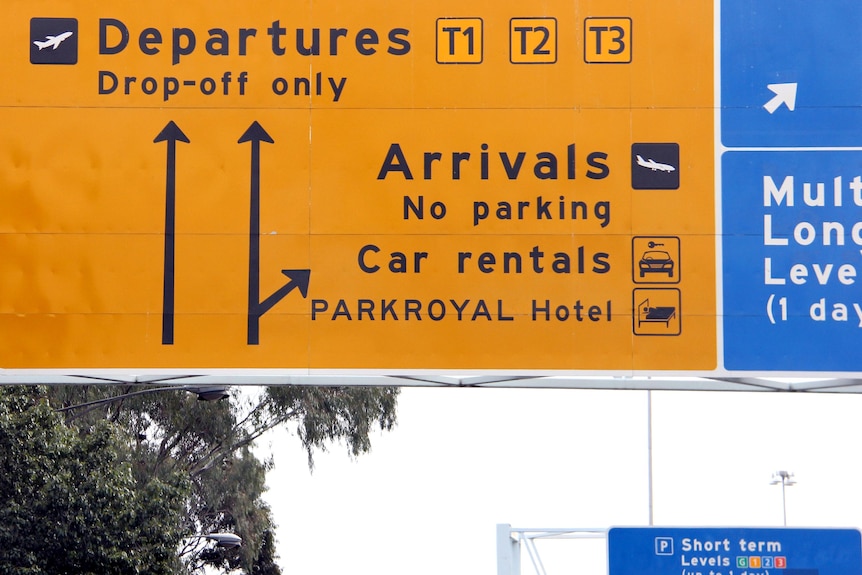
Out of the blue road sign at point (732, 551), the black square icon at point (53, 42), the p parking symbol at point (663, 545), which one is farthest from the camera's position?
the p parking symbol at point (663, 545)

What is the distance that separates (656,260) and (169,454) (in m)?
28.5

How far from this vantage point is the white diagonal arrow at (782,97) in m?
9.67

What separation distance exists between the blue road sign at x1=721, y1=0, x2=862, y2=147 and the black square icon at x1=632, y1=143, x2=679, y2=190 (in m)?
0.36

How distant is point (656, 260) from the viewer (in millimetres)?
9484

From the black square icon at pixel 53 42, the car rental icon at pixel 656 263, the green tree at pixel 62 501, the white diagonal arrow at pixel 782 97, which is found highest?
the black square icon at pixel 53 42

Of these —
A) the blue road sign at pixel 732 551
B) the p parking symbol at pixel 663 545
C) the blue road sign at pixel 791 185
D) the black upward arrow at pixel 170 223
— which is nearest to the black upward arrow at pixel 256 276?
A: the black upward arrow at pixel 170 223

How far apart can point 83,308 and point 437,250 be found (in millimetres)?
2104

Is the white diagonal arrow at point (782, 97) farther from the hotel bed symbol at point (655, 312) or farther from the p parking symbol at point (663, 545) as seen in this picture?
the p parking symbol at point (663, 545)

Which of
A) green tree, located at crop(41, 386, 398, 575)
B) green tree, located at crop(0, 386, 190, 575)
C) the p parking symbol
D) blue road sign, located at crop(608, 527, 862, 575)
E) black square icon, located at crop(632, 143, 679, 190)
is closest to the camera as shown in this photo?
black square icon, located at crop(632, 143, 679, 190)

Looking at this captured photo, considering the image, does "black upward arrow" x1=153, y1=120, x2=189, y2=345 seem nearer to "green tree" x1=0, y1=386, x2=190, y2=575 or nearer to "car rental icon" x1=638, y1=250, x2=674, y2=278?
"car rental icon" x1=638, y1=250, x2=674, y2=278

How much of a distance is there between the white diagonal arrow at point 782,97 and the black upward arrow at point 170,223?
3510 mm

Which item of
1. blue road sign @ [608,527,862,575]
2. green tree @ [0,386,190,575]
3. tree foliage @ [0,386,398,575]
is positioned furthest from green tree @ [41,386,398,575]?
blue road sign @ [608,527,862,575]

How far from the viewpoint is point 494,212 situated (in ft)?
31.3

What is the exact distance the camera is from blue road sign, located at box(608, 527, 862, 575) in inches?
537
